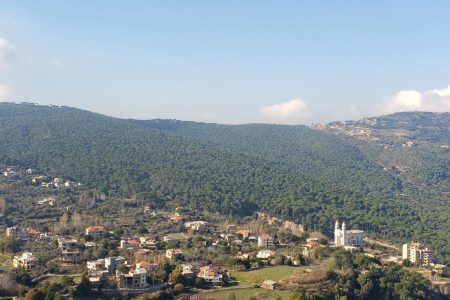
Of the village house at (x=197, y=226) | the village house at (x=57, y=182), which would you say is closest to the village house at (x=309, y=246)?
the village house at (x=197, y=226)

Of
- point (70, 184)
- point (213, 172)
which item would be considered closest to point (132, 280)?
point (70, 184)

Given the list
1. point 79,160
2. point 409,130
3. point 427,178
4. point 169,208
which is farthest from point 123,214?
point 409,130

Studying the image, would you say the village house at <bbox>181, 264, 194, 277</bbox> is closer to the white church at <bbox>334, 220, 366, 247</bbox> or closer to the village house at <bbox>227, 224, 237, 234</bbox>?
the village house at <bbox>227, 224, 237, 234</bbox>

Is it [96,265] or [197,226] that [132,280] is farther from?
[197,226]

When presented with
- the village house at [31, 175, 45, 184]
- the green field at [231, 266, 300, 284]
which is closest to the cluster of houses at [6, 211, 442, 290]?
the green field at [231, 266, 300, 284]

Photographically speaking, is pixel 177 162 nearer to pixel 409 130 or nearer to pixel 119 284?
pixel 119 284
